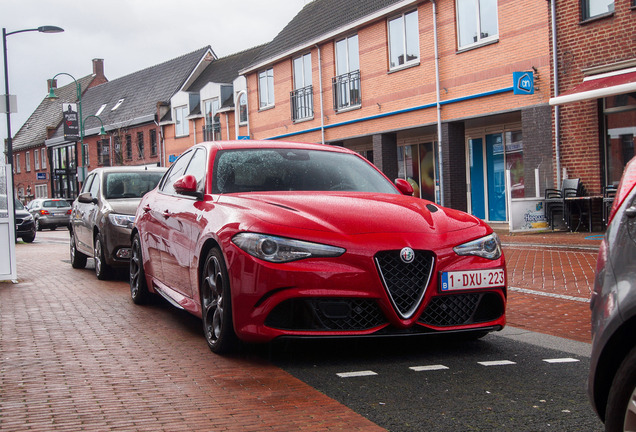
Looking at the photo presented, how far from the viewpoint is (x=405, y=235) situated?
501 cm

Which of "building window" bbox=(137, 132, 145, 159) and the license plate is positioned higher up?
"building window" bbox=(137, 132, 145, 159)

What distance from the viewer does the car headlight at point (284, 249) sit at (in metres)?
4.86

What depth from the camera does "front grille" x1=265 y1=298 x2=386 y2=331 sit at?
4.90m

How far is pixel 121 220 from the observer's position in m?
10.5

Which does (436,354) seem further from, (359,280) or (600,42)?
(600,42)

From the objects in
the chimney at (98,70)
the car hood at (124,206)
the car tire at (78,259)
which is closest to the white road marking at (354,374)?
the car hood at (124,206)

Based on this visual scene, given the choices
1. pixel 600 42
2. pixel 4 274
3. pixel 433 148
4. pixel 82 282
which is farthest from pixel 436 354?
pixel 433 148

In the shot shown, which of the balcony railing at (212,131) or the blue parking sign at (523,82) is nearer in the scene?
the blue parking sign at (523,82)

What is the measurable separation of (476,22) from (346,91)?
6.83 m

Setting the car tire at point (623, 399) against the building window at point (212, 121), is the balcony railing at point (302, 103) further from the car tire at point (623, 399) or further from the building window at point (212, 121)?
the car tire at point (623, 399)

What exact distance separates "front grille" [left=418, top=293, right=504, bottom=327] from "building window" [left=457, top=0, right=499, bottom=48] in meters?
15.3

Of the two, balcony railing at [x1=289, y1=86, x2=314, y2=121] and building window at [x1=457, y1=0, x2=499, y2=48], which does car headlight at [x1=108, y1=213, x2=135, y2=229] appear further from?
balcony railing at [x1=289, y1=86, x2=314, y2=121]

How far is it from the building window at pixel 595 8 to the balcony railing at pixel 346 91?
9.56 metres

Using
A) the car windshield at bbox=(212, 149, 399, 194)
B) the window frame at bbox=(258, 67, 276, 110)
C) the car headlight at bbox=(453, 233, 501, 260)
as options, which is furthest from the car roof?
the window frame at bbox=(258, 67, 276, 110)
